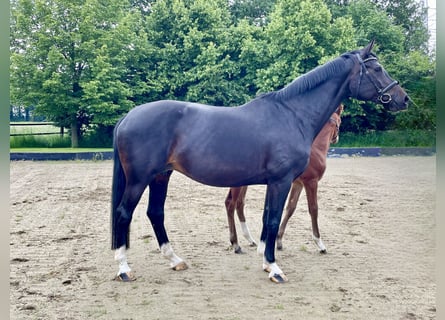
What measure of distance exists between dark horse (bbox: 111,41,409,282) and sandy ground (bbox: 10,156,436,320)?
40 cm

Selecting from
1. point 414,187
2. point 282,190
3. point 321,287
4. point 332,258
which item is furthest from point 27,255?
point 414,187

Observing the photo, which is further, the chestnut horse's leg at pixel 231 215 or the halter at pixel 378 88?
the chestnut horse's leg at pixel 231 215

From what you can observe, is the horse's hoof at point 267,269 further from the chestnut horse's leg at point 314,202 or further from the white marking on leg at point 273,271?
the chestnut horse's leg at point 314,202

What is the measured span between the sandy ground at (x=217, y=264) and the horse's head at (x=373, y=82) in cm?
69

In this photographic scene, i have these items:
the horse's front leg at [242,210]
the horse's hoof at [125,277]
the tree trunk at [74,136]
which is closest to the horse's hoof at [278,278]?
the horse's front leg at [242,210]

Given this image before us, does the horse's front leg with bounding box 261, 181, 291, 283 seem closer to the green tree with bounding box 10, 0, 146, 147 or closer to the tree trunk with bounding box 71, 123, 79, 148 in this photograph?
the green tree with bounding box 10, 0, 146, 147

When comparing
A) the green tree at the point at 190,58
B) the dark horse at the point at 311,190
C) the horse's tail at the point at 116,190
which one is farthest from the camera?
the green tree at the point at 190,58

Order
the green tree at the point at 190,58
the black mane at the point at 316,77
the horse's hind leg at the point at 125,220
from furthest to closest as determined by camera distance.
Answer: the green tree at the point at 190,58, the black mane at the point at 316,77, the horse's hind leg at the point at 125,220

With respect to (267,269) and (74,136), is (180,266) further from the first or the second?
(74,136)

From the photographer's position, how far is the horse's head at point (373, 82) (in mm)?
3719

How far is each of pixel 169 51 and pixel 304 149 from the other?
1012 cm

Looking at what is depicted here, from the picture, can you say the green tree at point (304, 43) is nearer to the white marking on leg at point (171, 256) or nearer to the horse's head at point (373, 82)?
the horse's head at point (373, 82)

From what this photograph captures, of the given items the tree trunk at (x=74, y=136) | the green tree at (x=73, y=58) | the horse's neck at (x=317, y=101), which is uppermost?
the green tree at (x=73, y=58)

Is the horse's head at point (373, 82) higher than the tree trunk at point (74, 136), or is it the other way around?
the horse's head at point (373, 82)
